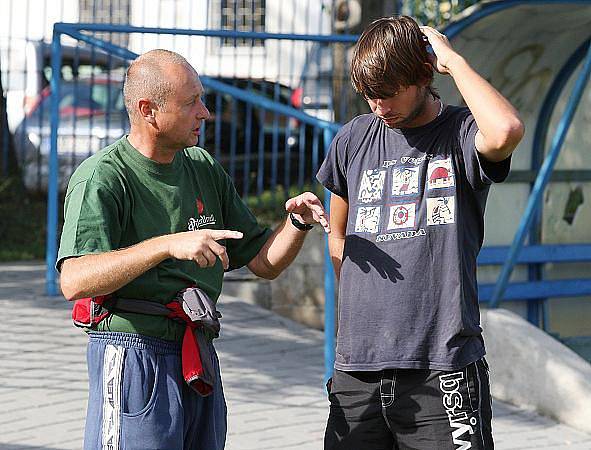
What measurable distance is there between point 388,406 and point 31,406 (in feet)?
9.83

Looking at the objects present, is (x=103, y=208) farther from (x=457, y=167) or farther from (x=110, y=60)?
(x=110, y=60)

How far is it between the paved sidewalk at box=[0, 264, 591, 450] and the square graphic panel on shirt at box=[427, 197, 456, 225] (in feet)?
7.68

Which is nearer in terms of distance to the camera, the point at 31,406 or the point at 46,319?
the point at 31,406

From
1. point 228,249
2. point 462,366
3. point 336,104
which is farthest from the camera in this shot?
point 336,104

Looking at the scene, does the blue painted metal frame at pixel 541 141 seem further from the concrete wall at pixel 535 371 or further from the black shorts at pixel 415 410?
the black shorts at pixel 415 410

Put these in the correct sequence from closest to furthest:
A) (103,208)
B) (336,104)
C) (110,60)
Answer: (103,208) < (336,104) < (110,60)

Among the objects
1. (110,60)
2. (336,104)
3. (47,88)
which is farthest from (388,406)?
(47,88)

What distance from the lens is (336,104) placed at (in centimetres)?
983

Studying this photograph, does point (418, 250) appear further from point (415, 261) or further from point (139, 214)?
point (139, 214)

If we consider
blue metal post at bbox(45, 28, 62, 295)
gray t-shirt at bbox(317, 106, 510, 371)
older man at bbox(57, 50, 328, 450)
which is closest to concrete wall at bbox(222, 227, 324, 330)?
blue metal post at bbox(45, 28, 62, 295)

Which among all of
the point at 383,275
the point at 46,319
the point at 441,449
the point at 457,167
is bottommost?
the point at 46,319

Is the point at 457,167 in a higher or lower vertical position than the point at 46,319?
higher

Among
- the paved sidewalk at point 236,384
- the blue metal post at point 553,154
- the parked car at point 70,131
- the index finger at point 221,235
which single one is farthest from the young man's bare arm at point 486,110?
the parked car at point 70,131

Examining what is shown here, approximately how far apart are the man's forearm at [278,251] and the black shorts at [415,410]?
15.6 inches
